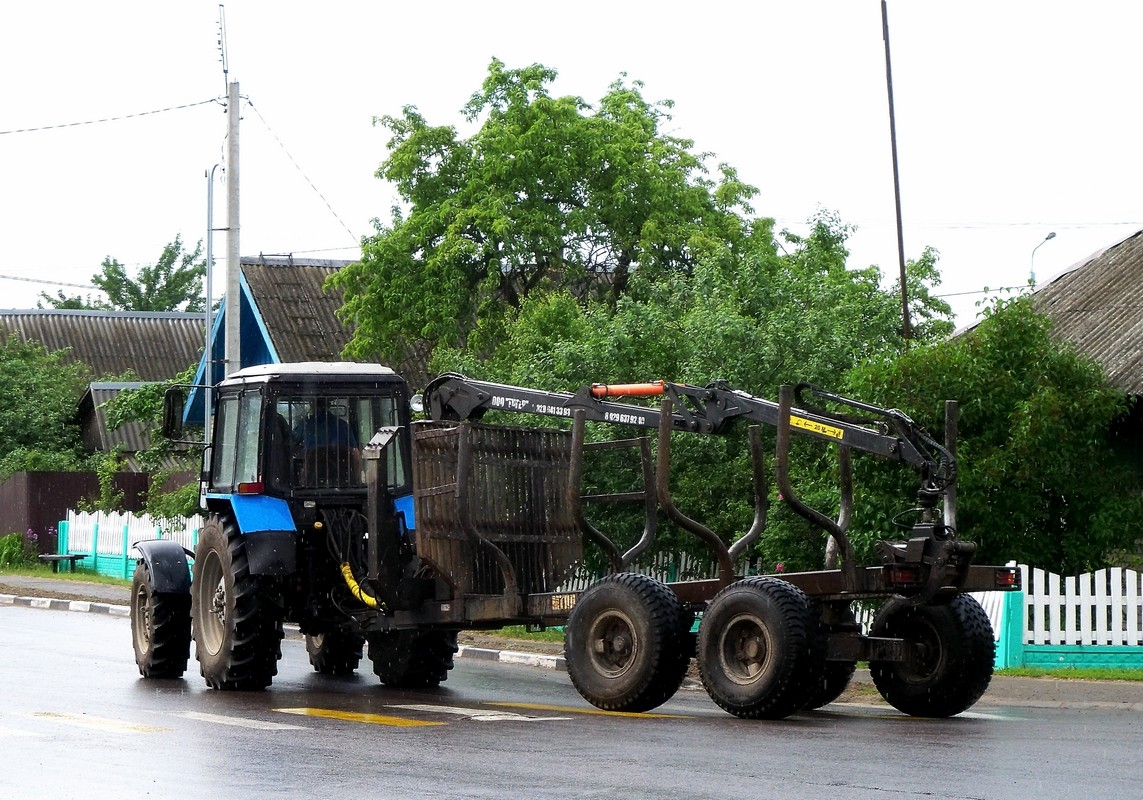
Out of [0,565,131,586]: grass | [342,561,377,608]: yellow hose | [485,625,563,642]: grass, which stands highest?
[342,561,377,608]: yellow hose

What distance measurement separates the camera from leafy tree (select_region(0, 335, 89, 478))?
42531 millimetres

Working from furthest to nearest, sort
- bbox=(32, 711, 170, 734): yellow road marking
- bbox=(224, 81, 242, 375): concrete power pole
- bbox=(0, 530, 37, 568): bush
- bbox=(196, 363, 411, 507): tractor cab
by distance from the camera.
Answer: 1. bbox=(0, 530, 37, 568): bush
2. bbox=(224, 81, 242, 375): concrete power pole
3. bbox=(196, 363, 411, 507): tractor cab
4. bbox=(32, 711, 170, 734): yellow road marking

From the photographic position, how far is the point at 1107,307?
23.9 meters

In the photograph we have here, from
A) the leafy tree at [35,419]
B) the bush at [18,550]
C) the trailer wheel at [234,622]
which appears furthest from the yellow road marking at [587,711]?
the leafy tree at [35,419]

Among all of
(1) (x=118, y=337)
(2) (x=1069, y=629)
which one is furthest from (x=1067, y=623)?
(1) (x=118, y=337)

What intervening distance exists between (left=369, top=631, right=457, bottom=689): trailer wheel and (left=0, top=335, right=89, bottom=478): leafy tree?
29503 millimetres

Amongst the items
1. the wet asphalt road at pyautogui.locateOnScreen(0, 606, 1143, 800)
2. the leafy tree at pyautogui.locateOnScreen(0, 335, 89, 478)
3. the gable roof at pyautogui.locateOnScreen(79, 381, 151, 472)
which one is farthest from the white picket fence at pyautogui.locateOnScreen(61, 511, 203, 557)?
the wet asphalt road at pyautogui.locateOnScreen(0, 606, 1143, 800)

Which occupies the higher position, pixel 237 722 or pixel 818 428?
pixel 818 428

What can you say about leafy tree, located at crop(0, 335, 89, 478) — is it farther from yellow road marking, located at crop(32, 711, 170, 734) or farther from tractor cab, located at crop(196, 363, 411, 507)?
yellow road marking, located at crop(32, 711, 170, 734)

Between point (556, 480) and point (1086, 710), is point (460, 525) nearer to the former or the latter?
point (556, 480)

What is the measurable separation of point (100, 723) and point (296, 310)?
27.0 m

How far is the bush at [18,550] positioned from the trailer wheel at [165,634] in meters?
23.4

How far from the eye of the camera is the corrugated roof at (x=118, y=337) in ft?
193

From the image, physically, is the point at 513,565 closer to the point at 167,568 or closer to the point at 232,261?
the point at 167,568
